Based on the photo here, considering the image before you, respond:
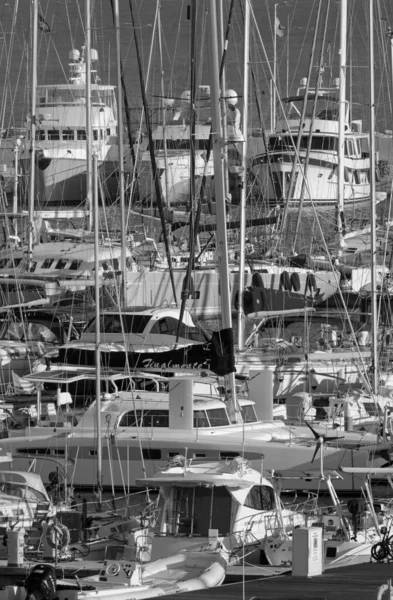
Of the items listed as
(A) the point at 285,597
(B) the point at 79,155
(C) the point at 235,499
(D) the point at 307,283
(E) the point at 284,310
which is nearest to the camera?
(A) the point at 285,597

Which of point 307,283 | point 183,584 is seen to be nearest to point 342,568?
point 183,584

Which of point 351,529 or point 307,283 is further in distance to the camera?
point 307,283

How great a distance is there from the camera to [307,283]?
3678cm

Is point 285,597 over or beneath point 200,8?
beneath

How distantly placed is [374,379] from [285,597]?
11722mm

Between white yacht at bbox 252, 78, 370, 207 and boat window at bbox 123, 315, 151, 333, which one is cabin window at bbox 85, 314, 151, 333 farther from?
white yacht at bbox 252, 78, 370, 207

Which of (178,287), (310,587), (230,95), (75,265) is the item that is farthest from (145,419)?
(230,95)

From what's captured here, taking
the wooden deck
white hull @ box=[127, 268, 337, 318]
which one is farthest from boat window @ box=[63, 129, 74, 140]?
the wooden deck

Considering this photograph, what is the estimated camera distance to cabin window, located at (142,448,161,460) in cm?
2209

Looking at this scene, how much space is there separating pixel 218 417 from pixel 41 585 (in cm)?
839

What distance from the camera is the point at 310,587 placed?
14.6 meters

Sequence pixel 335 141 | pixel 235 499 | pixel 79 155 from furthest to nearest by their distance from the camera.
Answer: pixel 79 155, pixel 335 141, pixel 235 499

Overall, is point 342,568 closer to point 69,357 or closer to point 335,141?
point 69,357

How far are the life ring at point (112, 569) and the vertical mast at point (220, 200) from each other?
6617 millimetres
